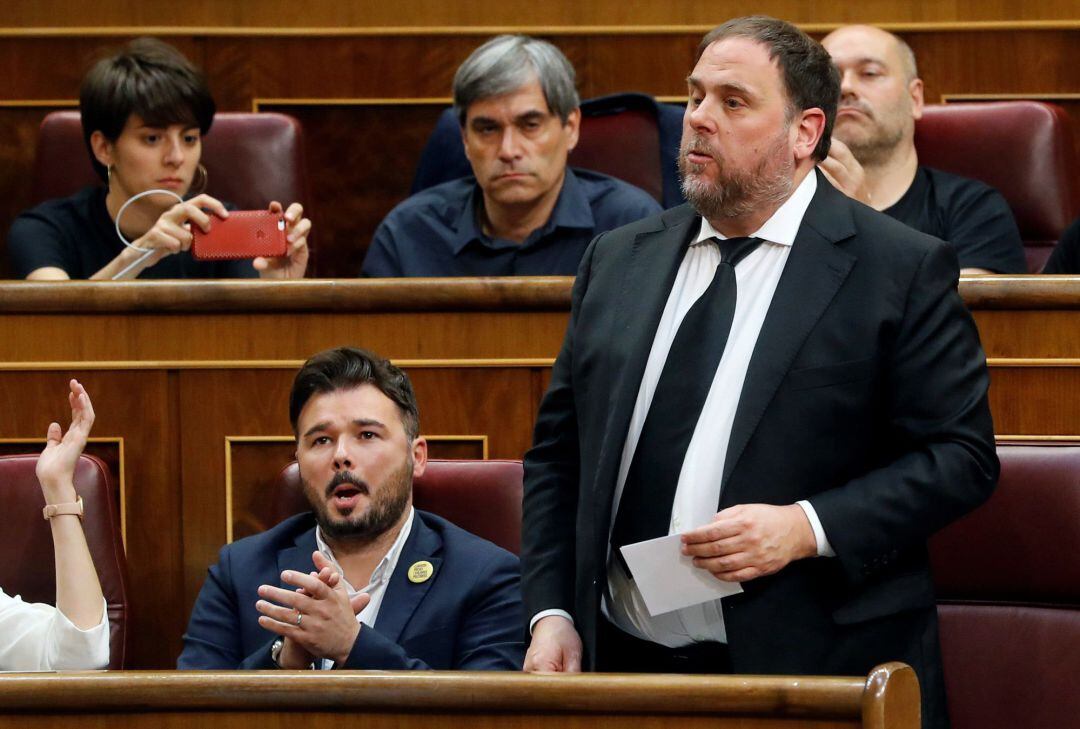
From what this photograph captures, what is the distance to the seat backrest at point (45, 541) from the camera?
1194mm

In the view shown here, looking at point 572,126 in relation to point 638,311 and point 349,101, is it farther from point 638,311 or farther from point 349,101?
point 638,311

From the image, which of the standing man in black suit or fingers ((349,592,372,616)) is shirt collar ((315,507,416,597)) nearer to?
fingers ((349,592,372,616))

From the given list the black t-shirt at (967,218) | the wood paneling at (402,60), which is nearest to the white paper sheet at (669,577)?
the black t-shirt at (967,218)

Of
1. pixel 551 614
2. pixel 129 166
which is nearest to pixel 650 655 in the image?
pixel 551 614

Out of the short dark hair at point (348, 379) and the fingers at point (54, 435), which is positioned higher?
the short dark hair at point (348, 379)

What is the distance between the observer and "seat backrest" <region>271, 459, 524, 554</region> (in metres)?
1.21

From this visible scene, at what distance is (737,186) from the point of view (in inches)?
36.4

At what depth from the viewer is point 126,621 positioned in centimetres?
121

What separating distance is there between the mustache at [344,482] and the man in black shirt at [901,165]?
2.10 ft

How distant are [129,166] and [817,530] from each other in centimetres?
101

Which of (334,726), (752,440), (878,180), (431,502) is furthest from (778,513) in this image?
(878,180)

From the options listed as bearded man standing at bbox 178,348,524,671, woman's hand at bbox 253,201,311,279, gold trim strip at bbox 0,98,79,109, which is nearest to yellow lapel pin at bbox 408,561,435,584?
bearded man standing at bbox 178,348,524,671

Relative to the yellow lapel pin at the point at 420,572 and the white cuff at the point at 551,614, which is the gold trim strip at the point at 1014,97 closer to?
the yellow lapel pin at the point at 420,572

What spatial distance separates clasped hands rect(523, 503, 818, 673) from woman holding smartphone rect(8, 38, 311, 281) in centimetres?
84
